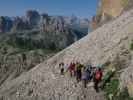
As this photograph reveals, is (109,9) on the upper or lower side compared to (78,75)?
upper

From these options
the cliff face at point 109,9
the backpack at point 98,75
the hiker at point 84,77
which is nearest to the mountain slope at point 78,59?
the hiker at point 84,77

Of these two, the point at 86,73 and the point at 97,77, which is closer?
the point at 97,77

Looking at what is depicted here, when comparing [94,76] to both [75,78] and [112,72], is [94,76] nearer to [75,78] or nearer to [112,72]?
[112,72]

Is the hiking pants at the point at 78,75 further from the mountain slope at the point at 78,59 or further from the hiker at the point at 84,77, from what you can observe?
the hiker at the point at 84,77

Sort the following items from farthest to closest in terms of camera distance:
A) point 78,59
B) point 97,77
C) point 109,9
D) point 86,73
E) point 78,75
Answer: point 109,9 → point 78,59 → point 78,75 → point 86,73 → point 97,77

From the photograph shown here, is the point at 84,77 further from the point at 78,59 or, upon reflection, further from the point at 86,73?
the point at 78,59

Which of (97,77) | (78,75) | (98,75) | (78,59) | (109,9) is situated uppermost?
(109,9)

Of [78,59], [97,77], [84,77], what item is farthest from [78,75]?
[78,59]

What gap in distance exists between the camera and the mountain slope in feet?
120

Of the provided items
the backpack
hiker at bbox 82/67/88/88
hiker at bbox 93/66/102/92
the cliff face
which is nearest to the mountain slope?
hiker at bbox 82/67/88/88

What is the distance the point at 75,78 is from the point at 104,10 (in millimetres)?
48225

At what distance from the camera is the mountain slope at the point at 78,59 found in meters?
36.5

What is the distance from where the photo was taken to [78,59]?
45875mm

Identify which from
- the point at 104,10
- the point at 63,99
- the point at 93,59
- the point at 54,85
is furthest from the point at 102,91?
the point at 104,10
